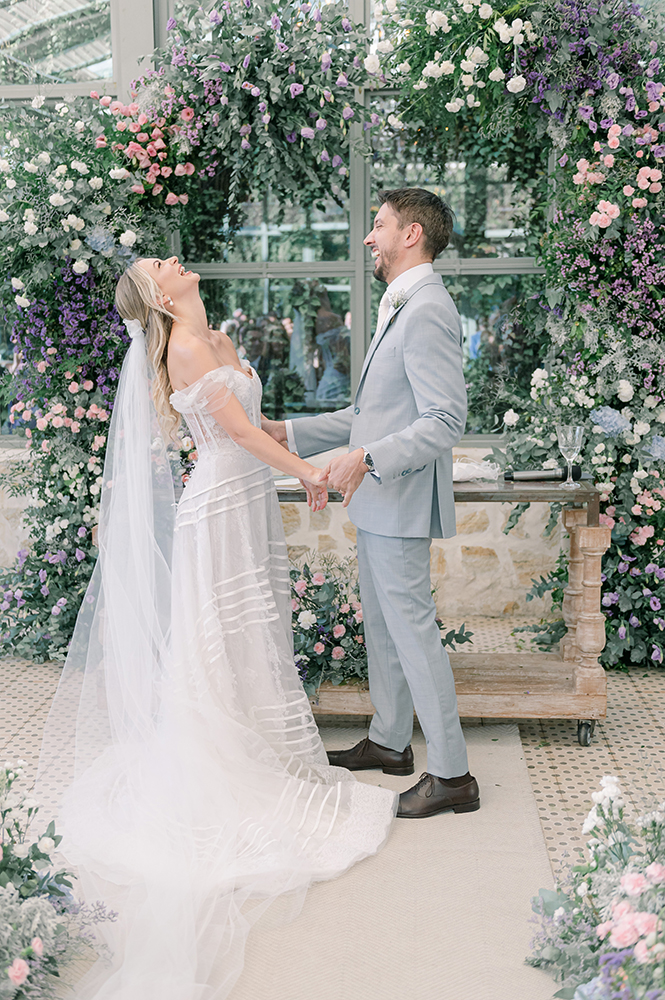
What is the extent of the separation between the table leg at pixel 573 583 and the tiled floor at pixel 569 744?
0.30m

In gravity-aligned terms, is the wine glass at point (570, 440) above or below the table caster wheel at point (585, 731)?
above

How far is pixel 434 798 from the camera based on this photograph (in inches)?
109

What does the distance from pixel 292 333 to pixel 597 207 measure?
5.58ft

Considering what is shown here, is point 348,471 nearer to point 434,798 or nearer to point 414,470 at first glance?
point 414,470

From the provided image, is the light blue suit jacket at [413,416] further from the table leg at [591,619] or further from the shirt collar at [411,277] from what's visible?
the table leg at [591,619]

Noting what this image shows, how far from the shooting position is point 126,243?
4.03m

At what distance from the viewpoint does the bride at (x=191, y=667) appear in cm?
243

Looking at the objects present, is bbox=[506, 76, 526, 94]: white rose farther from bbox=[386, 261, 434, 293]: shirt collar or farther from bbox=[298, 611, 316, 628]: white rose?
bbox=[298, 611, 316, 628]: white rose

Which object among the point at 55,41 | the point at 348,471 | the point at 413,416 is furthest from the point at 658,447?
the point at 55,41

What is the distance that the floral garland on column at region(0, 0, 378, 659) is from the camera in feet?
13.0

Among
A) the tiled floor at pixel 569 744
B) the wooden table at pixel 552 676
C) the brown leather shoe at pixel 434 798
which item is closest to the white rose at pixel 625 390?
the wooden table at pixel 552 676

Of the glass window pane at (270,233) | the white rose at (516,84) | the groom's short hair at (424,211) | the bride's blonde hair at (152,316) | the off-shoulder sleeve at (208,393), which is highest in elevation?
the white rose at (516,84)

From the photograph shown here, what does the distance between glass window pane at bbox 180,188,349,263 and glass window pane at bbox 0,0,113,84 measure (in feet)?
2.92

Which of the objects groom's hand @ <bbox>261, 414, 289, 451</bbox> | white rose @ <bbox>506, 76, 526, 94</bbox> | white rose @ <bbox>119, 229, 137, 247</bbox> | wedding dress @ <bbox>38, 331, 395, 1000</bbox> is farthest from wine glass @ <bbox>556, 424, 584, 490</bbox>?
white rose @ <bbox>119, 229, 137, 247</bbox>
